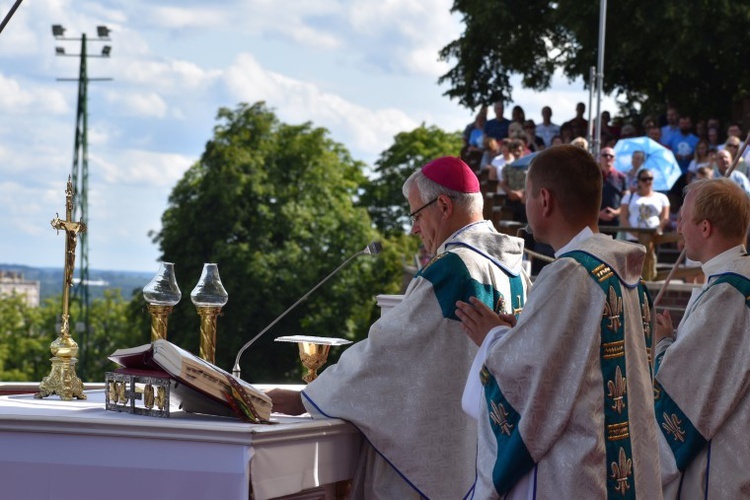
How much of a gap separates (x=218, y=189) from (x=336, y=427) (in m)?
34.0

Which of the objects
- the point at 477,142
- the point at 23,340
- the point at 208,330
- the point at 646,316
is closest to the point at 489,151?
the point at 477,142

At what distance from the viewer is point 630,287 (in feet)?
14.0

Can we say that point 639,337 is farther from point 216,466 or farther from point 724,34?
point 724,34

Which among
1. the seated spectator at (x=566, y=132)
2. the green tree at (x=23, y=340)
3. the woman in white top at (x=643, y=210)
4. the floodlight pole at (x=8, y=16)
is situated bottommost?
the green tree at (x=23, y=340)

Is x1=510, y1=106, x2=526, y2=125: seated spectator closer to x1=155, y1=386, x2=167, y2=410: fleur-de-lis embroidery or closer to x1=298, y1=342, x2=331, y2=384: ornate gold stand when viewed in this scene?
x1=298, y1=342, x2=331, y2=384: ornate gold stand

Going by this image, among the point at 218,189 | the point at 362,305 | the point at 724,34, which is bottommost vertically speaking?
the point at 362,305

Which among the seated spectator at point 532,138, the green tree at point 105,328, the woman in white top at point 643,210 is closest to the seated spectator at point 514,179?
the seated spectator at point 532,138

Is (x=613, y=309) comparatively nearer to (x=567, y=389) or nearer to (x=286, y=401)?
(x=567, y=389)

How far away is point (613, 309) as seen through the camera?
13.6ft

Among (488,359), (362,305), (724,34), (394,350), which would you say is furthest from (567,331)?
(362,305)

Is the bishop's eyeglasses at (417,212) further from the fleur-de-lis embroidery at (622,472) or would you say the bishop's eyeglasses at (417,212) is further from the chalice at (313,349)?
the fleur-de-lis embroidery at (622,472)

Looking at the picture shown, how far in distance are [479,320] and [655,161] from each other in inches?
474

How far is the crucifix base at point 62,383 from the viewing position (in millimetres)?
5113

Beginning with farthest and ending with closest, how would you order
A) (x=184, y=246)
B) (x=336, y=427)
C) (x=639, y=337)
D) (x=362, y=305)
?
(x=362, y=305)
(x=184, y=246)
(x=336, y=427)
(x=639, y=337)
